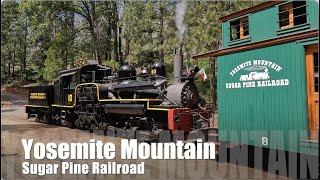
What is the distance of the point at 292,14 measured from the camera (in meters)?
9.64

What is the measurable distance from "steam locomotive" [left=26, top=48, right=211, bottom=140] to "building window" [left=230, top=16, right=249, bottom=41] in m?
2.60

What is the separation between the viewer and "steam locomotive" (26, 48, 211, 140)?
13305mm

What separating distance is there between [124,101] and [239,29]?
585 cm

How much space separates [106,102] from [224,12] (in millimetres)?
10915

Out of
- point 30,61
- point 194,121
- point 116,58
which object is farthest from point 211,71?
point 30,61

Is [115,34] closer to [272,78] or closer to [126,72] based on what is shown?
[126,72]

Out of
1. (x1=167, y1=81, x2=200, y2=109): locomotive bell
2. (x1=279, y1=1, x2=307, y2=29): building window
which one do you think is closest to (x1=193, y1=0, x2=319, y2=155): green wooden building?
(x1=279, y1=1, x2=307, y2=29): building window

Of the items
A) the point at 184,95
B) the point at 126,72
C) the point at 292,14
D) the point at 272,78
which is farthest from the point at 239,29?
the point at 126,72

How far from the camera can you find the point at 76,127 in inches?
775

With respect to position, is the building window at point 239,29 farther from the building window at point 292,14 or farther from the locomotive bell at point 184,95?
the locomotive bell at point 184,95

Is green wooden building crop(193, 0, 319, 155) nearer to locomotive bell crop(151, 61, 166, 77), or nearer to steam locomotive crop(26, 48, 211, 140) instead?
steam locomotive crop(26, 48, 211, 140)

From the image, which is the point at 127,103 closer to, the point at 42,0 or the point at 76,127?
the point at 76,127

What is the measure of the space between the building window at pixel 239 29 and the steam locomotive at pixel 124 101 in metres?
2.60

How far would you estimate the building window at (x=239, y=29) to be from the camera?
11.2 meters
